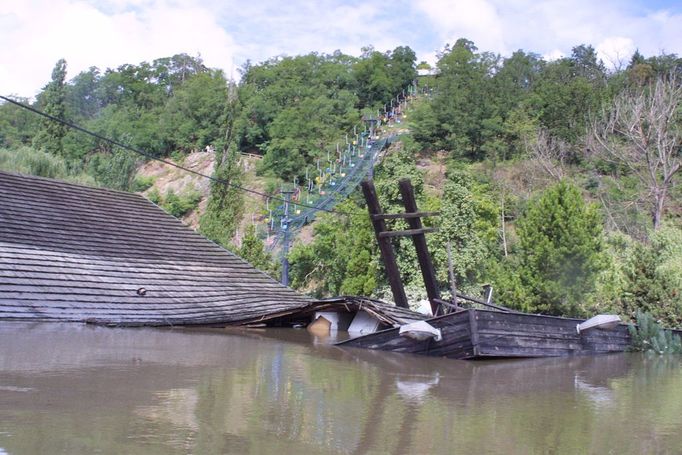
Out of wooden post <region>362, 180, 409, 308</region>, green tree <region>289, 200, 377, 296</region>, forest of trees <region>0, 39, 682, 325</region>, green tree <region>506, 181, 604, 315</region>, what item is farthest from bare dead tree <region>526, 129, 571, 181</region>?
wooden post <region>362, 180, 409, 308</region>

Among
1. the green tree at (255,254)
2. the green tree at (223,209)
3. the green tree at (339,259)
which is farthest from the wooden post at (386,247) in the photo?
the green tree at (223,209)

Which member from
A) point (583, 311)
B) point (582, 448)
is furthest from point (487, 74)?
point (582, 448)

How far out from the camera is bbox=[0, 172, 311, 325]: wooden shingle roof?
1471cm

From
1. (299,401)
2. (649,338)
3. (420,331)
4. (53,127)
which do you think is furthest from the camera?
(53,127)

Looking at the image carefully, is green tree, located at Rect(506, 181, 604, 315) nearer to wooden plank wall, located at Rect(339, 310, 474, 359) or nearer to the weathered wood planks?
the weathered wood planks

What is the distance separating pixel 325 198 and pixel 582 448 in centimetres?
3072

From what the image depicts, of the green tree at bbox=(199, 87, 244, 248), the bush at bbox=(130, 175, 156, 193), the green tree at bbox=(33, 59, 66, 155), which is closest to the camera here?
the green tree at bbox=(199, 87, 244, 248)

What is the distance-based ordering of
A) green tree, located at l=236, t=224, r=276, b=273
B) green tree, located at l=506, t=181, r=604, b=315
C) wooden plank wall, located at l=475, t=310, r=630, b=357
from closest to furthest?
wooden plank wall, located at l=475, t=310, r=630, b=357 → green tree, located at l=506, t=181, r=604, b=315 → green tree, located at l=236, t=224, r=276, b=273

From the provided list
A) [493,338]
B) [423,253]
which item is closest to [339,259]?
[423,253]

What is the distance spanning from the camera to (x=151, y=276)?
1750 cm

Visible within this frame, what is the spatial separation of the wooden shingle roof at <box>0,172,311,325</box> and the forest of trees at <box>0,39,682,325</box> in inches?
299

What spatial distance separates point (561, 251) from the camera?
72.0ft

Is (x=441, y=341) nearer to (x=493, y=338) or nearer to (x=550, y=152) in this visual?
(x=493, y=338)

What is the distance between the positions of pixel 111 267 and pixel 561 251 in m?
12.3
